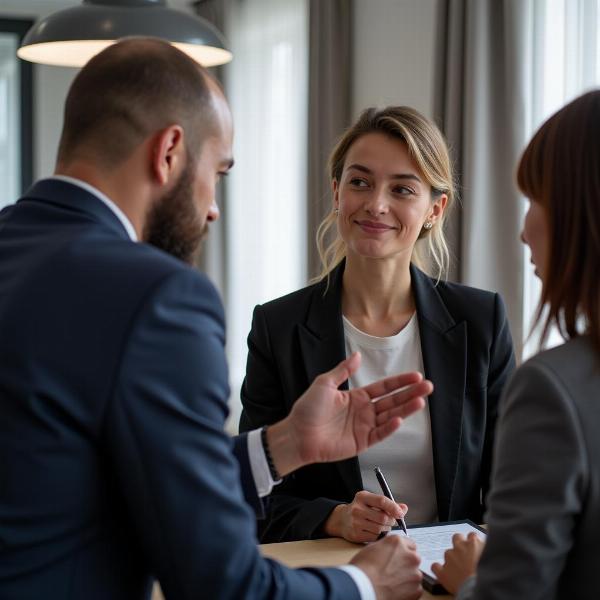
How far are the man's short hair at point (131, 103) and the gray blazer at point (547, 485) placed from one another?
2.04 feet

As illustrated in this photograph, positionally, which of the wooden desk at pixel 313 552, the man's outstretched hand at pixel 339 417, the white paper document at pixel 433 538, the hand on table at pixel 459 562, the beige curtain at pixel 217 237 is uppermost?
the beige curtain at pixel 217 237

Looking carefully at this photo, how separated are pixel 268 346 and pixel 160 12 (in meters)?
0.86

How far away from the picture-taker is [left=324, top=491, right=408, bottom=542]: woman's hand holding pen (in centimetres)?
182

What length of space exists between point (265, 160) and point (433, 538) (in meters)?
4.56

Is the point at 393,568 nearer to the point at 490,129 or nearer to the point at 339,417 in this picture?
the point at 339,417

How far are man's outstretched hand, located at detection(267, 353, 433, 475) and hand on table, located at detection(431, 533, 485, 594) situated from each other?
229 mm

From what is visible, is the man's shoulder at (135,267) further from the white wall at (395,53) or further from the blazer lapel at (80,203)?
the white wall at (395,53)

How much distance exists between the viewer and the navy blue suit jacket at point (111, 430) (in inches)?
44.0

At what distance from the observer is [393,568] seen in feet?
4.78

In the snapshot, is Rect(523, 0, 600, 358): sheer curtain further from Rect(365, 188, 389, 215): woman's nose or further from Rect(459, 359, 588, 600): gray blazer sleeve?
Rect(459, 359, 588, 600): gray blazer sleeve

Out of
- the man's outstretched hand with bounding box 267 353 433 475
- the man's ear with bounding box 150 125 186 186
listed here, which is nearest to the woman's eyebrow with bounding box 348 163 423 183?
the man's outstretched hand with bounding box 267 353 433 475

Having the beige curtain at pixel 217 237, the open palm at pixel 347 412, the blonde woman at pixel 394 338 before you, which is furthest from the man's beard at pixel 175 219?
the beige curtain at pixel 217 237

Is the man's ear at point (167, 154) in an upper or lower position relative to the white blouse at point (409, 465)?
upper

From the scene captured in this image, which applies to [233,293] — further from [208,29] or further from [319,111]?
[208,29]
